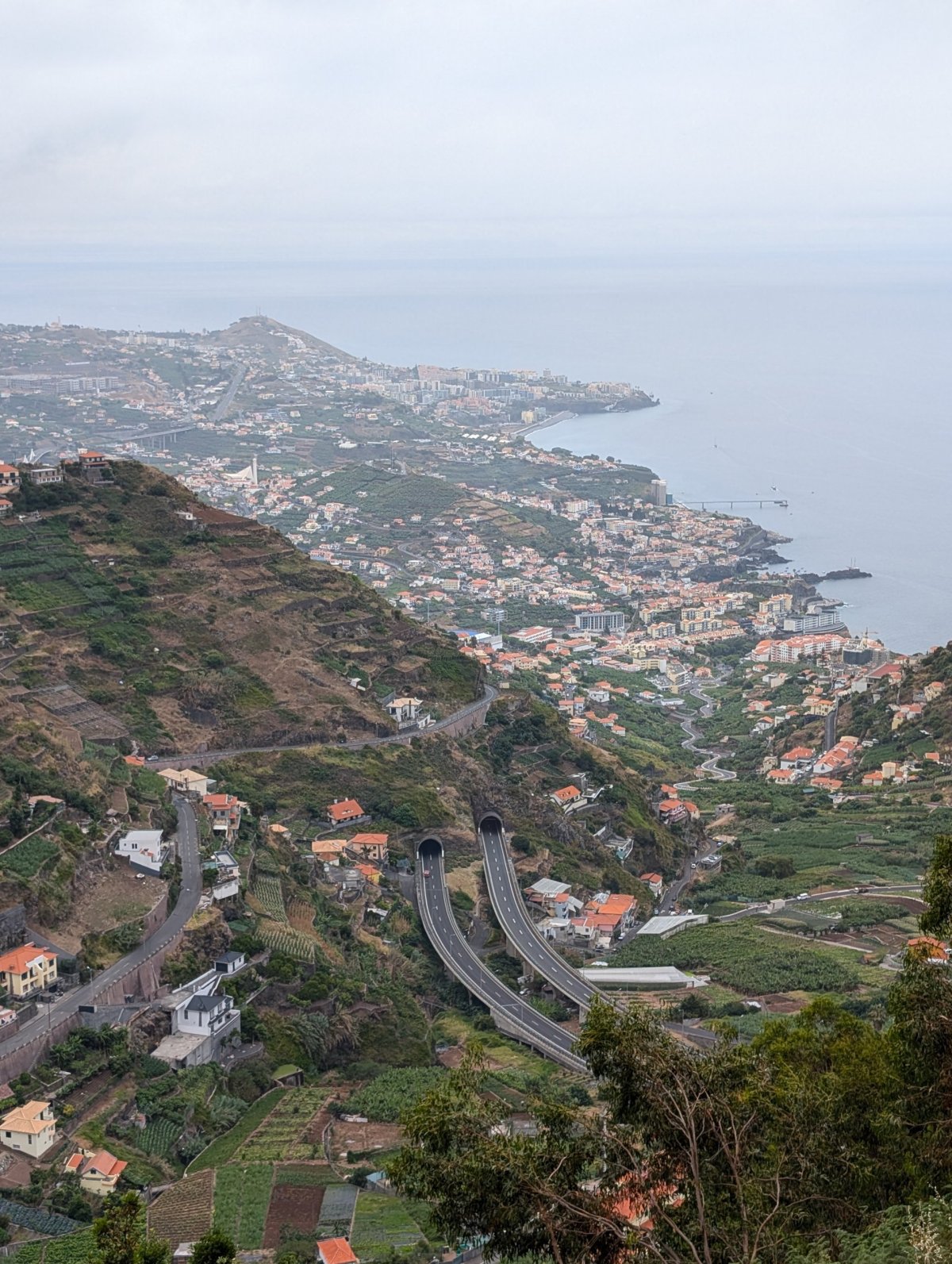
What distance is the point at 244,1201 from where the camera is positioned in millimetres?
17781

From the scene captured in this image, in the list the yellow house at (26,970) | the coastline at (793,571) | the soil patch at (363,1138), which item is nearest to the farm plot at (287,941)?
the yellow house at (26,970)

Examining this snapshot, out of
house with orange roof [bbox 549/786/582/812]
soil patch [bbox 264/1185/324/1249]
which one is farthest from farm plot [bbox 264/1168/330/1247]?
house with orange roof [bbox 549/786/582/812]

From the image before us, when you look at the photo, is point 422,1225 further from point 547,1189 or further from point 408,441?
point 408,441

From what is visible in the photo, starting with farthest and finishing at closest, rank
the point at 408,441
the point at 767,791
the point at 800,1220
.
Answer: the point at 408,441 → the point at 767,791 → the point at 800,1220

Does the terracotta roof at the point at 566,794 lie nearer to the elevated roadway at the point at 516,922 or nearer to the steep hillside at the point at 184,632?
the elevated roadway at the point at 516,922

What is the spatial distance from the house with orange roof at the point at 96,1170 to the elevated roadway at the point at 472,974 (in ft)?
23.4

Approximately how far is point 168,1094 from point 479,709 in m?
19.7

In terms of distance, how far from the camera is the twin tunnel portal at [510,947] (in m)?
24.7

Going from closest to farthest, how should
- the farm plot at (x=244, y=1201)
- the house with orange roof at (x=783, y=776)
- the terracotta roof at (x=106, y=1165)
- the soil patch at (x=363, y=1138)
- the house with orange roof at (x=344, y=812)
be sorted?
the farm plot at (x=244, y=1201), the terracotta roof at (x=106, y=1165), the soil patch at (x=363, y=1138), the house with orange roof at (x=344, y=812), the house with orange roof at (x=783, y=776)

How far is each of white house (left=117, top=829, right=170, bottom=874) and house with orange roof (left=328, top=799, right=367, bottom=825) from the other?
6.45 metres

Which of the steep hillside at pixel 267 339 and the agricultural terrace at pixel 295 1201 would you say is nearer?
Result: the agricultural terrace at pixel 295 1201

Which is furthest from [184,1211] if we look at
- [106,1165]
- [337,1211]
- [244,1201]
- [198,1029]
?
[198,1029]

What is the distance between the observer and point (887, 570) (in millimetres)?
80625

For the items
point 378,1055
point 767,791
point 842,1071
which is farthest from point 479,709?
point 842,1071
